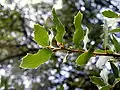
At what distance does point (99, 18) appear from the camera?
12.5 feet

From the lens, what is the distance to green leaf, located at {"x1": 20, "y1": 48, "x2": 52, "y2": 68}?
1.66 feet

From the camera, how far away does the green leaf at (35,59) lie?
1.66 feet

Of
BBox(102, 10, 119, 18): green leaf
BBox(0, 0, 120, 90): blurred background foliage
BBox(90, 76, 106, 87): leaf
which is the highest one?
BBox(102, 10, 119, 18): green leaf

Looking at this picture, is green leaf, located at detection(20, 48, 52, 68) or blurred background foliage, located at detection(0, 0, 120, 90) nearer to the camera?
green leaf, located at detection(20, 48, 52, 68)

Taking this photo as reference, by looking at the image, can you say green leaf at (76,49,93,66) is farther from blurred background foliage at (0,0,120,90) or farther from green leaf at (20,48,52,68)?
blurred background foliage at (0,0,120,90)

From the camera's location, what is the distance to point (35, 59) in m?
0.51

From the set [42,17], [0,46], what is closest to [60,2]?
[42,17]

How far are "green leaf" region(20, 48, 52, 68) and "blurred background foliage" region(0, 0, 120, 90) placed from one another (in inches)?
120

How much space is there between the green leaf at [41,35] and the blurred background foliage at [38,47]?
3.04m

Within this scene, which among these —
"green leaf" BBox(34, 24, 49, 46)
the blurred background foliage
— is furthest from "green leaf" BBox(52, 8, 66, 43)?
the blurred background foliage

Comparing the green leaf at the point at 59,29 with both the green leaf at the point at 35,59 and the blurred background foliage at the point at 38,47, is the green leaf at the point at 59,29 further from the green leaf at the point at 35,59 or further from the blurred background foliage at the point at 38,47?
the blurred background foliage at the point at 38,47

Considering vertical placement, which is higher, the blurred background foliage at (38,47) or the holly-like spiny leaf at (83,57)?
the holly-like spiny leaf at (83,57)

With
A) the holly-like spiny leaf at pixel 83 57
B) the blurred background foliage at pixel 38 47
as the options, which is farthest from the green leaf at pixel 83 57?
the blurred background foliage at pixel 38 47

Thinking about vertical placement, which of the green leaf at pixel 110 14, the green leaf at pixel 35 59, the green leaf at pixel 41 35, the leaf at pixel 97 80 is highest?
the green leaf at pixel 110 14
